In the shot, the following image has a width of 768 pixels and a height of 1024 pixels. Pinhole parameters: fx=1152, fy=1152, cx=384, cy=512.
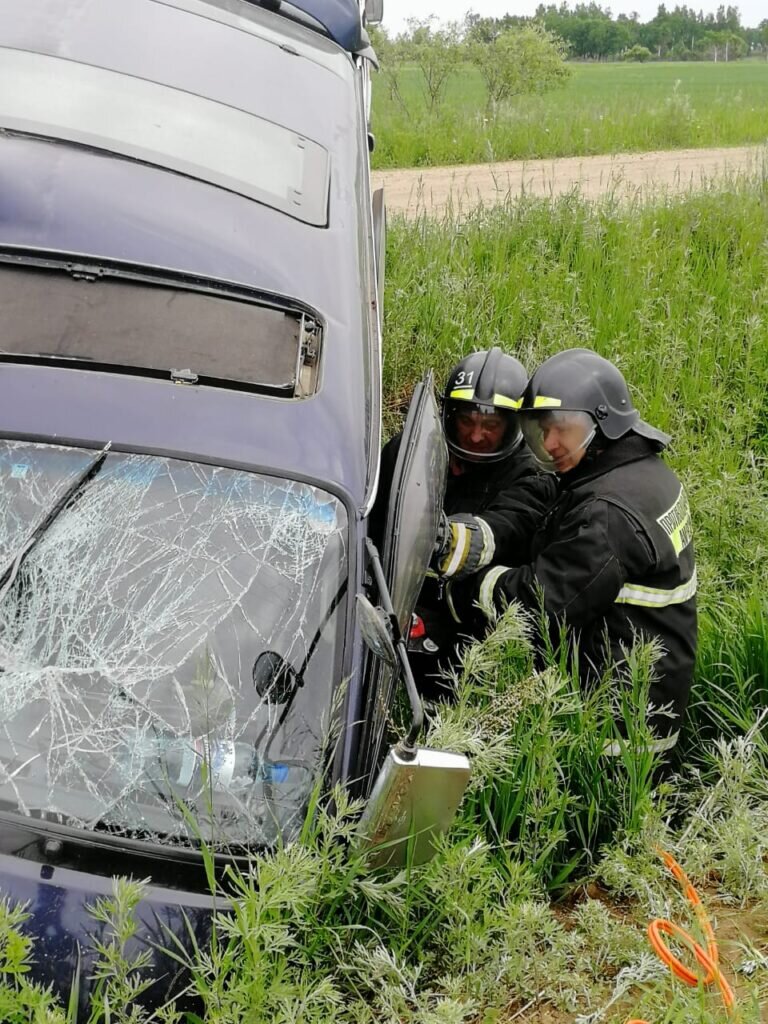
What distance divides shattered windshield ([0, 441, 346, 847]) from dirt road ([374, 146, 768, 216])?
6226 mm

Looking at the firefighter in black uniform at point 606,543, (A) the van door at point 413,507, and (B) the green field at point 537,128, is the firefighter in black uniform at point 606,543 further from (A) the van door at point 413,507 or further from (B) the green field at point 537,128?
(B) the green field at point 537,128

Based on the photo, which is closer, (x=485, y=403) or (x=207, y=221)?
(x=207, y=221)

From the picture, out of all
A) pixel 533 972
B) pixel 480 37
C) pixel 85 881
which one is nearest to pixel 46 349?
pixel 85 881

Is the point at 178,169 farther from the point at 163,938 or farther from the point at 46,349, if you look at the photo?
the point at 163,938

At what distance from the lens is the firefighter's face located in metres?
4.21

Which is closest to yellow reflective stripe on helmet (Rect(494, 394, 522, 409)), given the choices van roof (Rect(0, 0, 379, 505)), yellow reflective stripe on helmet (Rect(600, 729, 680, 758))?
van roof (Rect(0, 0, 379, 505))

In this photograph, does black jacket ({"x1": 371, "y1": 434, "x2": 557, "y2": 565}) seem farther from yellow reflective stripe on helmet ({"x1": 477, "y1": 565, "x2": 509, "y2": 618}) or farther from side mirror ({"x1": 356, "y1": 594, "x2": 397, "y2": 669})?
side mirror ({"x1": 356, "y1": 594, "x2": 397, "y2": 669})

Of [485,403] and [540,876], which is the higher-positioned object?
[485,403]

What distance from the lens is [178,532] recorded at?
2.54 m

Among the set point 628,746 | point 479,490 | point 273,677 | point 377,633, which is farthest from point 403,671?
point 479,490

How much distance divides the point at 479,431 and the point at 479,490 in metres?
0.25

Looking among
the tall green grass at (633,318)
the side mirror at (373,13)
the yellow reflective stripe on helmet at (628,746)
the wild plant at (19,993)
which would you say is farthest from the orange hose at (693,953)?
the side mirror at (373,13)

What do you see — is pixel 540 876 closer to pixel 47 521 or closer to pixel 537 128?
pixel 47 521

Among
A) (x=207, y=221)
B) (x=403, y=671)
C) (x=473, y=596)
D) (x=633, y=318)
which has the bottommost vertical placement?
(x=473, y=596)
